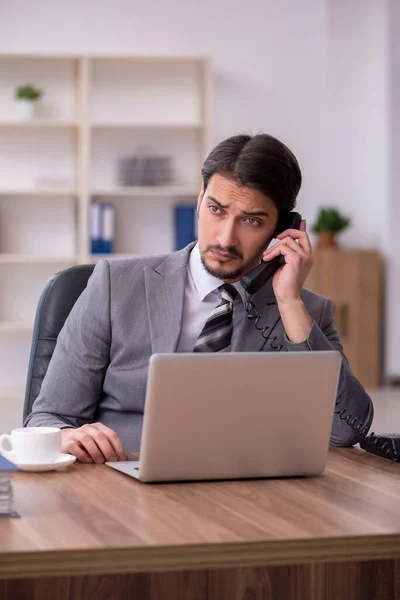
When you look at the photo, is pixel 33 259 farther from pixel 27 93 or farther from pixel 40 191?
pixel 27 93

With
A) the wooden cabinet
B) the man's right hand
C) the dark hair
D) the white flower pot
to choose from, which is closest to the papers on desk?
the man's right hand

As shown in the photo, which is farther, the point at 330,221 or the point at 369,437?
the point at 330,221

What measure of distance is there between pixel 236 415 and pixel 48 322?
864mm

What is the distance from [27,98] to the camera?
21.6 ft

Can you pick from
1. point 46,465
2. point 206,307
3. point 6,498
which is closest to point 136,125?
point 206,307

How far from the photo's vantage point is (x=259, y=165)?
2.04 meters

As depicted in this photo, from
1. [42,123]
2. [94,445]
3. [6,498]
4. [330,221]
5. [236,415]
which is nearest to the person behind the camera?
[6,498]

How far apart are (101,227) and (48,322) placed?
452cm

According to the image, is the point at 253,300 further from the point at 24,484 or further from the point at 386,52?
the point at 386,52

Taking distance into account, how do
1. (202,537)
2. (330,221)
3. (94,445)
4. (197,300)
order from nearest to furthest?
(202,537), (94,445), (197,300), (330,221)

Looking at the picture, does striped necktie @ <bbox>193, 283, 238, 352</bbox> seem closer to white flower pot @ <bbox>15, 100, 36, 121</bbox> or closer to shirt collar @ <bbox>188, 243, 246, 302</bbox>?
shirt collar @ <bbox>188, 243, 246, 302</bbox>

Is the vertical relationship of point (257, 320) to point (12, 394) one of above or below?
above

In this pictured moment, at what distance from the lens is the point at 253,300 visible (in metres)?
2.04

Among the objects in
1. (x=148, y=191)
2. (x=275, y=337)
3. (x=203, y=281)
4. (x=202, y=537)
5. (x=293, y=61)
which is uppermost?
(x=293, y=61)
